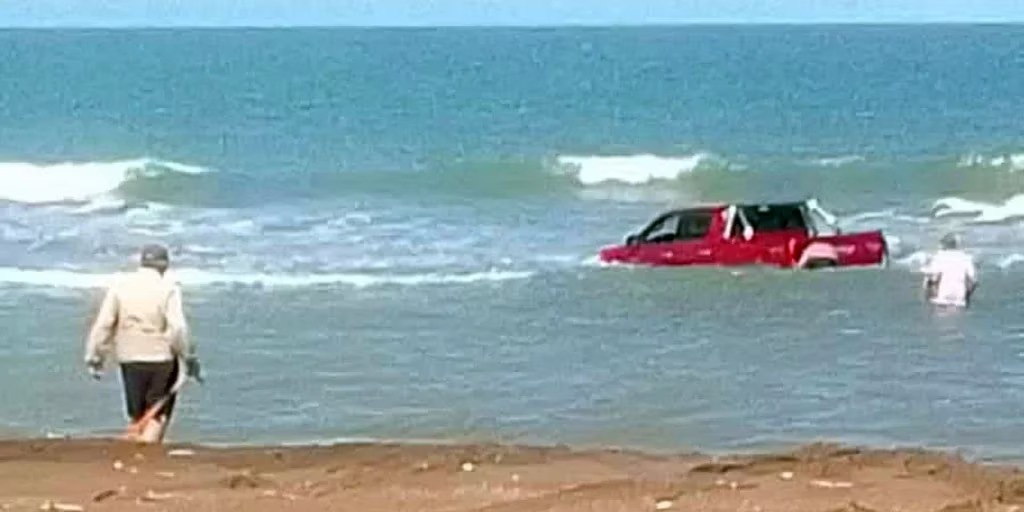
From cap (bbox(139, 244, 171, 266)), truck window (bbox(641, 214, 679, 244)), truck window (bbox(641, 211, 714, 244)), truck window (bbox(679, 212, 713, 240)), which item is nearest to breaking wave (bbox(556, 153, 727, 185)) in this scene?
truck window (bbox(641, 214, 679, 244))

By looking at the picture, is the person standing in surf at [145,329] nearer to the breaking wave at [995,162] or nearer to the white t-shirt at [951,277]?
the white t-shirt at [951,277]

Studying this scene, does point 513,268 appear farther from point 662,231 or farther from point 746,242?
point 746,242

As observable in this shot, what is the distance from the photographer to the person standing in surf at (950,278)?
23516mm

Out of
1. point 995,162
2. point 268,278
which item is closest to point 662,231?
point 268,278

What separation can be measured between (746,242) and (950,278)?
7256 millimetres

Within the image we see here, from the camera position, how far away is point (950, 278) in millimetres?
23531

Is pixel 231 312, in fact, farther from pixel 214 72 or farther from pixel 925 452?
pixel 214 72

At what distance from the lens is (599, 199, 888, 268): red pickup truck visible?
97.7 ft

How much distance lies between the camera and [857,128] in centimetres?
7106

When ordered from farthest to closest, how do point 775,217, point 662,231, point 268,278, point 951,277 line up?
point 775,217 → point 662,231 → point 268,278 → point 951,277

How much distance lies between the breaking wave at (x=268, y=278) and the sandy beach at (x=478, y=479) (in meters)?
13.1

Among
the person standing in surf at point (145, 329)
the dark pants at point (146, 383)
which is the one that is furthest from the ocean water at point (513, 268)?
the person standing in surf at point (145, 329)

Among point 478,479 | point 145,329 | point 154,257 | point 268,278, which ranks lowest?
point 478,479

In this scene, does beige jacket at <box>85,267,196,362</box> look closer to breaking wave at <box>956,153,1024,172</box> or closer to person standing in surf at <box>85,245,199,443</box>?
person standing in surf at <box>85,245,199,443</box>
